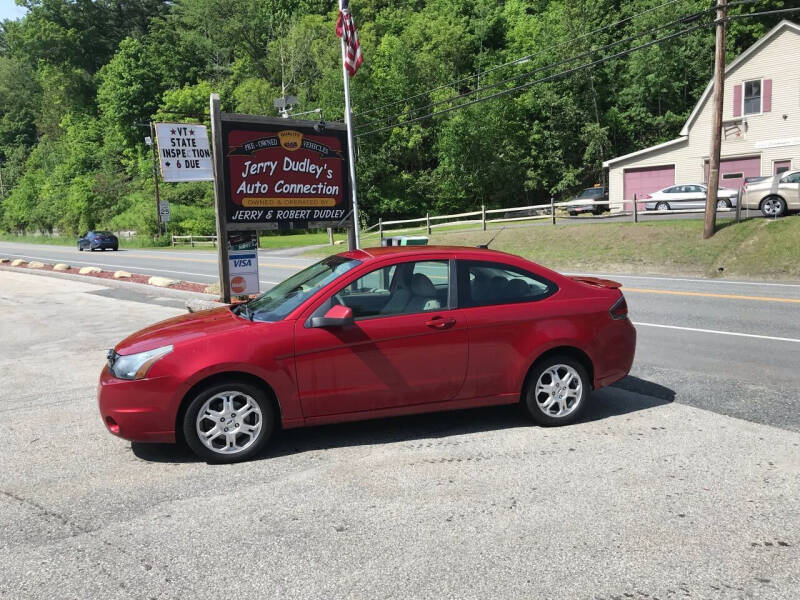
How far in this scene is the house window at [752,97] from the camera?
34219mm

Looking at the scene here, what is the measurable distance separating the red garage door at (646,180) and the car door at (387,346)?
115 feet

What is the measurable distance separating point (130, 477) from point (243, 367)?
109 centimetres

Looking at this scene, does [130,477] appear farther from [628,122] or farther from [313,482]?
[628,122]

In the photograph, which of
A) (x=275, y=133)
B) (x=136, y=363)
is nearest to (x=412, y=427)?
(x=136, y=363)

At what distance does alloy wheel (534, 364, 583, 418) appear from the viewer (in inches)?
218

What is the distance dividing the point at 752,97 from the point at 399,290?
35896 millimetres

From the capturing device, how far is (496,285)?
5523mm

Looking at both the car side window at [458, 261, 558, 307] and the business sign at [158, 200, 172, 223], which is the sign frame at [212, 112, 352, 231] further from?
the business sign at [158, 200, 172, 223]

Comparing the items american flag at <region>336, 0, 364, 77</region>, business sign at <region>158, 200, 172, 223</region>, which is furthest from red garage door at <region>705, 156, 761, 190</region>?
business sign at <region>158, 200, 172, 223</region>

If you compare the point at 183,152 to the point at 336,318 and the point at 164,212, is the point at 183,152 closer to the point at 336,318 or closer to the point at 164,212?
the point at 336,318

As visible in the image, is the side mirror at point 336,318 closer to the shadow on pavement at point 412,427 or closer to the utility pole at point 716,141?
the shadow on pavement at point 412,427

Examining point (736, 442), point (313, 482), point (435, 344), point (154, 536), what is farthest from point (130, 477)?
point (736, 442)

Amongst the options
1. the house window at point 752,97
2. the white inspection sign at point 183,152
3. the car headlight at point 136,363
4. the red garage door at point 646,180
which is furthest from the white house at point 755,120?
the car headlight at point 136,363

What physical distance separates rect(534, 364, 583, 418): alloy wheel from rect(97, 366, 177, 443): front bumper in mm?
2904
